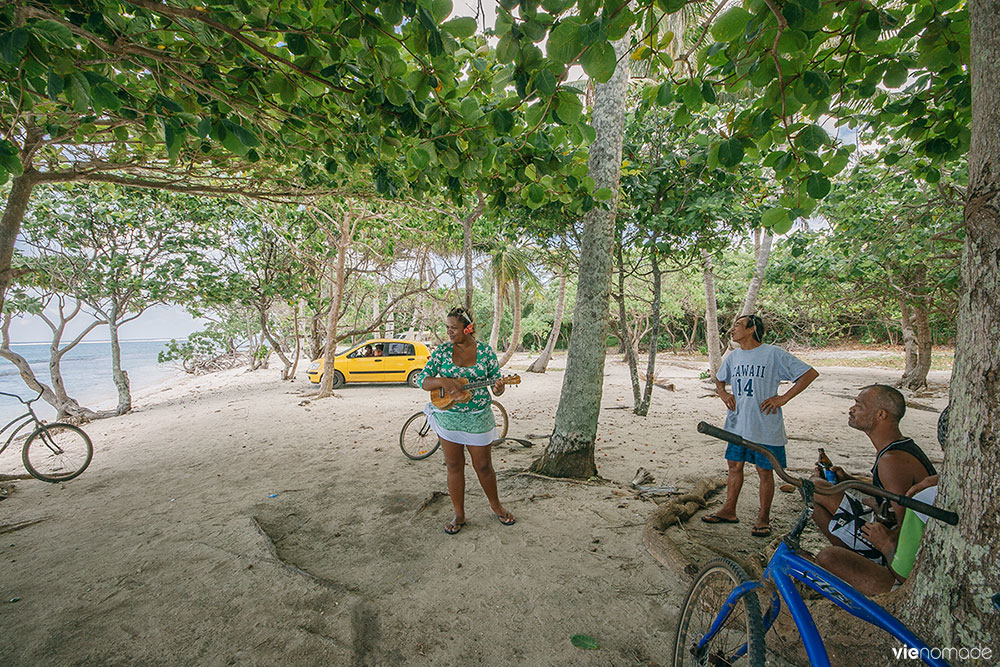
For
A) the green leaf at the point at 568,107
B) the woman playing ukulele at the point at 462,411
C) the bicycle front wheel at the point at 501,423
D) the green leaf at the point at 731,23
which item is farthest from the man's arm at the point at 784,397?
the bicycle front wheel at the point at 501,423

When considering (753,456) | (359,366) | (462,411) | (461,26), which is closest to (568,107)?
(461,26)

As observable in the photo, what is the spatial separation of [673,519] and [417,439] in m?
3.40

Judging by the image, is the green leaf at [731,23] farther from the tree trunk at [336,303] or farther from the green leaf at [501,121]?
the tree trunk at [336,303]

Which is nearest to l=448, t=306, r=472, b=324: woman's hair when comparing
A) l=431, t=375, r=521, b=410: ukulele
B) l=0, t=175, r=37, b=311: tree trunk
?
l=431, t=375, r=521, b=410: ukulele

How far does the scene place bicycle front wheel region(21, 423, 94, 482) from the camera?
17.6ft

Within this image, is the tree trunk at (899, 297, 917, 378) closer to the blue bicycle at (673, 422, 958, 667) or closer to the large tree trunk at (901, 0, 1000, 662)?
the large tree trunk at (901, 0, 1000, 662)

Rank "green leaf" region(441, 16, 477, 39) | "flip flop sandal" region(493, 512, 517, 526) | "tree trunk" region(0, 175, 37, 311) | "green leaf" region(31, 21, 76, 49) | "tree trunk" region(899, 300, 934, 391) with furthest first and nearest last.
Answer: "tree trunk" region(899, 300, 934, 391)
"tree trunk" region(0, 175, 37, 311)
"flip flop sandal" region(493, 512, 517, 526)
"green leaf" region(441, 16, 477, 39)
"green leaf" region(31, 21, 76, 49)

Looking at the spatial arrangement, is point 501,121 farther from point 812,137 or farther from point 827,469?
point 827,469

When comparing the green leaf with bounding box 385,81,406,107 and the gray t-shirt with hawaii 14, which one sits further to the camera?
the gray t-shirt with hawaii 14

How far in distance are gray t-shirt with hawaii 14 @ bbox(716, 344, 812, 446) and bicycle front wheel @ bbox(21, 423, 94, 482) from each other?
7.84 metres

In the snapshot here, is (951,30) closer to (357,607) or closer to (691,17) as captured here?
(357,607)

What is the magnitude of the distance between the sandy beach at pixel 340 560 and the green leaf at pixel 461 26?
3.07 meters

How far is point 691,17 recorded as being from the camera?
7953 mm

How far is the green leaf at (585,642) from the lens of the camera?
2.13 meters
